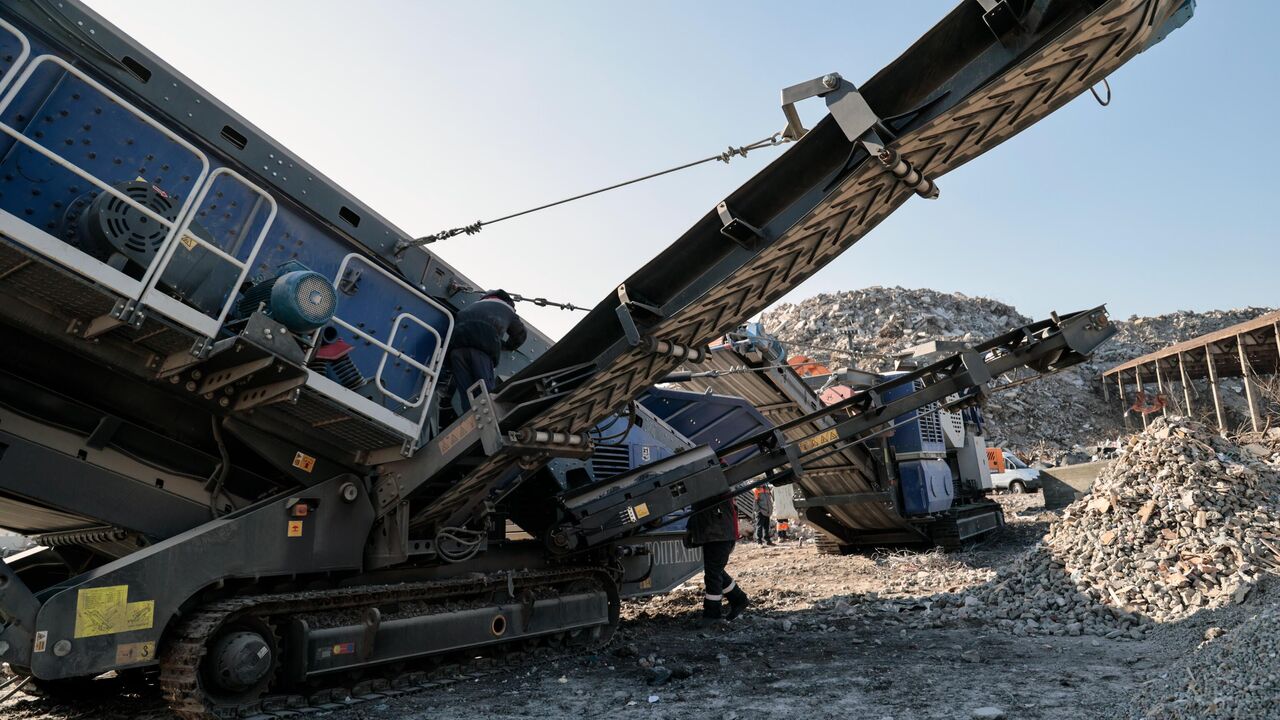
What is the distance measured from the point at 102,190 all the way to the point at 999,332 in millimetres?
39999

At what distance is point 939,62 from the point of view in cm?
409

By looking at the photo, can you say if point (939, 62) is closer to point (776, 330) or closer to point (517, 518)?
point (517, 518)

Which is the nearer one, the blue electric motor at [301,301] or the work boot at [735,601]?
the blue electric motor at [301,301]

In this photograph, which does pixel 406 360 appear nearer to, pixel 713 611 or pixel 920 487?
pixel 713 611

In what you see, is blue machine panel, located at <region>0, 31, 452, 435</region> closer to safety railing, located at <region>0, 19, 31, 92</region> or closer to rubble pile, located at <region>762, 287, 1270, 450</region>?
safety railing, located at <region>0, 19, 31, 92</region>

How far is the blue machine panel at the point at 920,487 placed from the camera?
36.3ft

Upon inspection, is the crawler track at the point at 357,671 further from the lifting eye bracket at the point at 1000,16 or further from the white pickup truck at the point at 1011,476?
the white pickup truck at the point at 1011,476

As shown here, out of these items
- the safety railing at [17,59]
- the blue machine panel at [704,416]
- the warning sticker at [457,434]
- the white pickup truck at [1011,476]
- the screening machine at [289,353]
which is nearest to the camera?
the safety railing at [17,59]

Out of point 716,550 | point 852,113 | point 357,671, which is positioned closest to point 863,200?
point 852,113

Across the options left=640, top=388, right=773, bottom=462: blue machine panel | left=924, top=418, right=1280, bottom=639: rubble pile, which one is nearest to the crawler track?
left=640, top=388, right=773, bottom=462: blue machine panel

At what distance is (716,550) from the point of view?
26.6 ft

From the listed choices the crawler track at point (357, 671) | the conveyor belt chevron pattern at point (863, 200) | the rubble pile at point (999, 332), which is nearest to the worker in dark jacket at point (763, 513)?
the crawler track at point (357, 671)

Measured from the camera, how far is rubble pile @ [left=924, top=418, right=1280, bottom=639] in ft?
21.8

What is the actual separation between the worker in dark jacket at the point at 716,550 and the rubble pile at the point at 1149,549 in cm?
197
